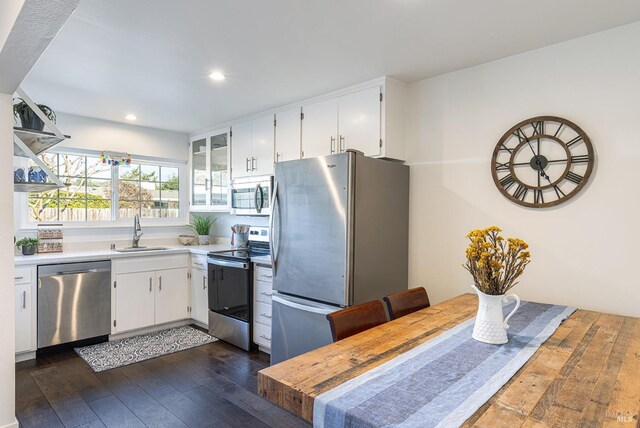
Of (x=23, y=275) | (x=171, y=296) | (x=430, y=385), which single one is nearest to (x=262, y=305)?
(x=171, y=296)

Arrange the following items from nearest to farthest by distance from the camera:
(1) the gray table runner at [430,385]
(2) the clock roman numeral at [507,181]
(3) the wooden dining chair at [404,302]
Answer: (1) the gray table runner at [430,385]
(3) the wooden dining chair at [404,302]
(2) the clock roman numeral at [507,181]

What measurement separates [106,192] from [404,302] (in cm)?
390

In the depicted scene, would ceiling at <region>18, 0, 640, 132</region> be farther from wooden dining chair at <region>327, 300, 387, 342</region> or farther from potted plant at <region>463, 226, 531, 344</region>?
wooden dining chair at <region>327, 300, 387, 342</region>

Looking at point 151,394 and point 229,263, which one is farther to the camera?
point 229,263

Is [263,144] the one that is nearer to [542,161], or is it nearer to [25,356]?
[542,161]

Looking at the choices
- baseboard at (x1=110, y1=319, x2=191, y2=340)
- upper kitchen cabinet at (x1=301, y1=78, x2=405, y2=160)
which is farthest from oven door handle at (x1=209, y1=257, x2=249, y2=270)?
upper kitchen cabinet at (x1=301, y1=78, x2=405, y2=160)

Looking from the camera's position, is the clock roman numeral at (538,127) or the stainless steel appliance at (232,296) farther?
the stainless steel appliance at (232,296)

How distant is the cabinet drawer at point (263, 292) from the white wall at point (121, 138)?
2458 mm

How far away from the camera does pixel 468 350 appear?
142 cm

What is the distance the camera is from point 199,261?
13.9 feet

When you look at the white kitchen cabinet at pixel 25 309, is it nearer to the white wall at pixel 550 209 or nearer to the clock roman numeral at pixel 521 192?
the white wall at pixel 550 209

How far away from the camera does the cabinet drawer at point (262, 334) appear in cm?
339

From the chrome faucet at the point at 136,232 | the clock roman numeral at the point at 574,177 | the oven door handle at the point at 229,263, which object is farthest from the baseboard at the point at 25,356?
the clock roman numeral at the point at 574,177

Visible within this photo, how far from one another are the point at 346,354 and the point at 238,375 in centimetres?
200
